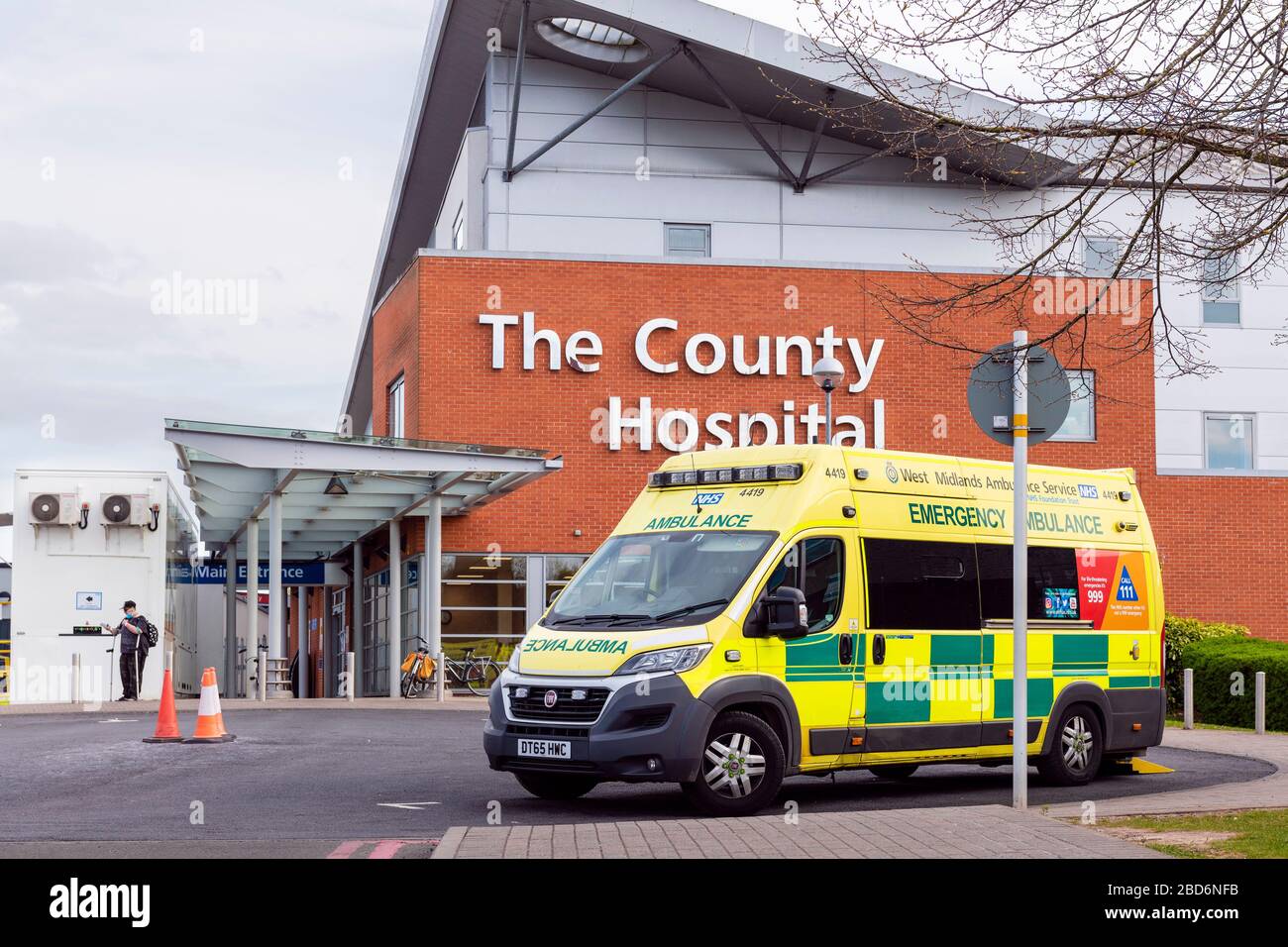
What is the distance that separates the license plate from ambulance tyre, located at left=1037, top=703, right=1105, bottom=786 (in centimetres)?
457

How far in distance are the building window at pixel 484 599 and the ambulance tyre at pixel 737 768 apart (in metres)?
19.6

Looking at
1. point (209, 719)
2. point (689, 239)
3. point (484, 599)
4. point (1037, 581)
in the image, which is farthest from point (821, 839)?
point (689, 239)

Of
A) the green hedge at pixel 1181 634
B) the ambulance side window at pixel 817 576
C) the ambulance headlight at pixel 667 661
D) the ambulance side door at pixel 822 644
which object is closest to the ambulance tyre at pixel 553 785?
the ambulance headlight at pixel 667 661

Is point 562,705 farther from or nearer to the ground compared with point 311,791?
farther from the ground

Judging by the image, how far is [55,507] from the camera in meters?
28.7

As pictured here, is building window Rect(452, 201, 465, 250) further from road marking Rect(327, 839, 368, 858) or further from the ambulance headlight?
road marking Rect(327, 839, 368, 858)

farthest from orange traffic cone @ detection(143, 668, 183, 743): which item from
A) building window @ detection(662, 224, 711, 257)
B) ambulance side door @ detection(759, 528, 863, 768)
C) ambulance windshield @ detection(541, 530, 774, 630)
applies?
building window @ detection(662, 224, 711, 257)

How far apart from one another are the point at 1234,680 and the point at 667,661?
45.9ft

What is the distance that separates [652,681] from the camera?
34.7ft

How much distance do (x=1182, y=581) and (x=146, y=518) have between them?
68.2 ft

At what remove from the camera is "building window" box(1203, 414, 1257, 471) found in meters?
37.7

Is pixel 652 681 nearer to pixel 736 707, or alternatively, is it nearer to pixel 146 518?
pixel 736 707

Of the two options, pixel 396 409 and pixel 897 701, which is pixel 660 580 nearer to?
pixel 897 701
